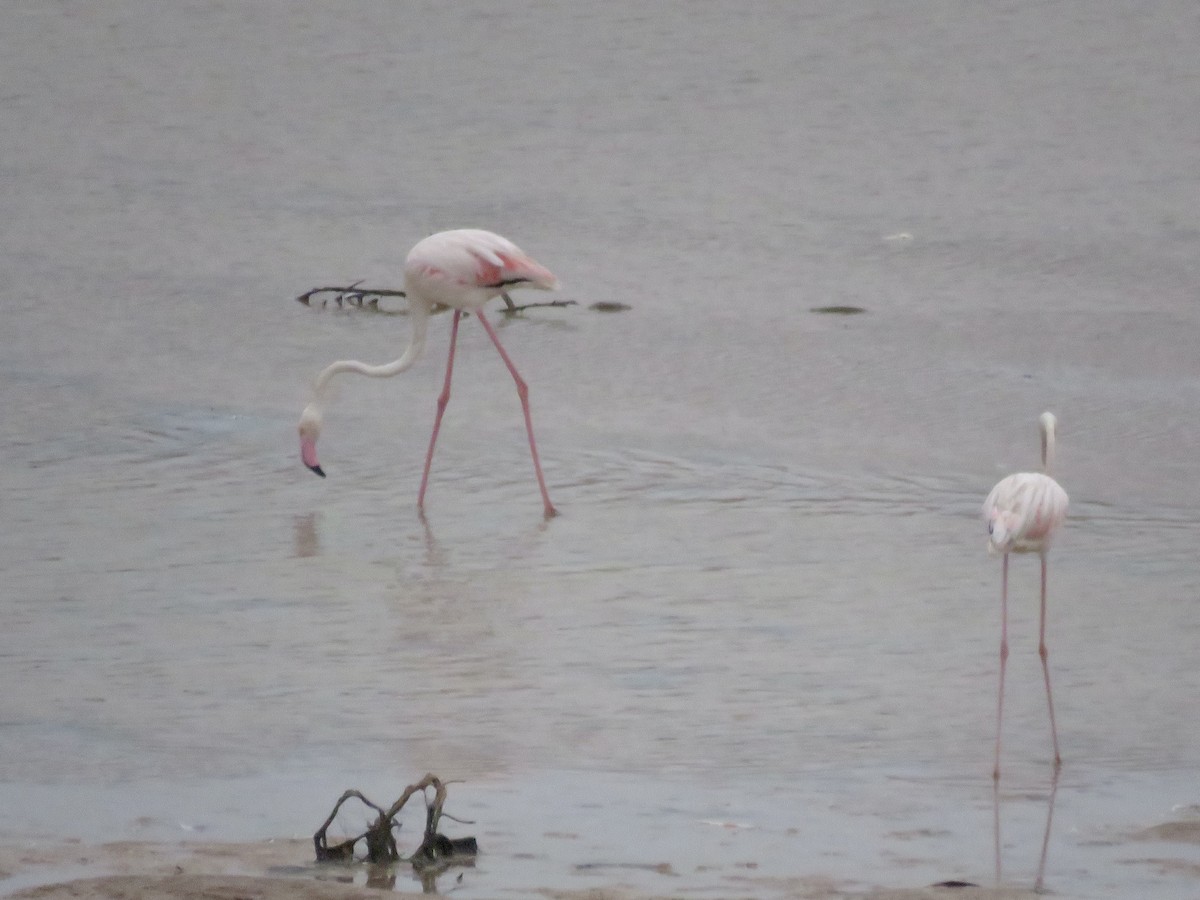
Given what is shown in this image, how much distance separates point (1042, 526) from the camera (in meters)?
5.75

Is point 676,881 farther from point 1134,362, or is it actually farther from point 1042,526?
point 1134,362

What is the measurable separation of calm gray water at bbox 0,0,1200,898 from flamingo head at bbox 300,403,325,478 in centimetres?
12

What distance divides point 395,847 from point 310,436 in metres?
4.04

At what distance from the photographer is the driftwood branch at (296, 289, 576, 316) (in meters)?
10.9

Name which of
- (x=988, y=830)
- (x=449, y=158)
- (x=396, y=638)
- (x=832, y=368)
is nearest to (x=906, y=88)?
(x=449, y=158)

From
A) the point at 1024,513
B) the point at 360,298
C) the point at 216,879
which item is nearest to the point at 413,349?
the point at 360,298

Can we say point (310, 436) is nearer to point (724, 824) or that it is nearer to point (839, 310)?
point (839, 310)

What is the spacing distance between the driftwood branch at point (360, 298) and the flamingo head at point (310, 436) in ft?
8.03

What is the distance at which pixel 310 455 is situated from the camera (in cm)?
830

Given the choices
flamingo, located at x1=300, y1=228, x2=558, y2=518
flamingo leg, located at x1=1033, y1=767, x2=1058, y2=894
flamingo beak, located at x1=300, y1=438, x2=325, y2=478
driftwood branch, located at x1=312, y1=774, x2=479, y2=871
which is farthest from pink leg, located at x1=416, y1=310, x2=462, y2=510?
driftwood branch, located at x1=312, y1=774, x2=479, y2=871

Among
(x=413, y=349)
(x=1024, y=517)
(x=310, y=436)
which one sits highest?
(x=413, y=349)

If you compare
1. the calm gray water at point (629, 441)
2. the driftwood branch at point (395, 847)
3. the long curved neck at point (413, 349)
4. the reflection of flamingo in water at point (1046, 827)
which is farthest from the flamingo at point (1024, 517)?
the long curved neck at point (413, 349)

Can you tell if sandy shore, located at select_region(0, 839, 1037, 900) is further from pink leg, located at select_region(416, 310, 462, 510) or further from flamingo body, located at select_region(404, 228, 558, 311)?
flamingo body, located at select_region(404, 228, 558, 311)

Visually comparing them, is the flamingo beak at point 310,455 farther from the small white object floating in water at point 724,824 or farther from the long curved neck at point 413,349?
the small white object floating in water at point 724,824
